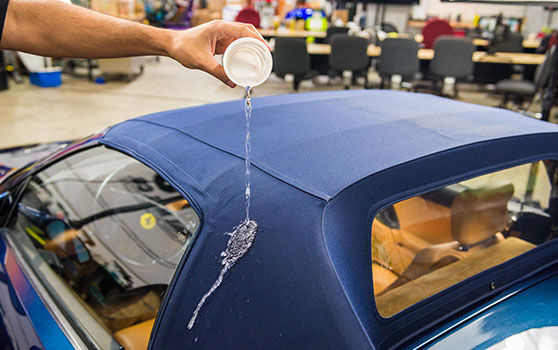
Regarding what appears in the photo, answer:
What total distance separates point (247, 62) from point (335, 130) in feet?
0.93

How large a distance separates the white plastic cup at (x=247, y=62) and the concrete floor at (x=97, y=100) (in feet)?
15.0

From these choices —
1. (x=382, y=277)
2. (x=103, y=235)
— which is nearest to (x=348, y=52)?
(x=103, y=235)

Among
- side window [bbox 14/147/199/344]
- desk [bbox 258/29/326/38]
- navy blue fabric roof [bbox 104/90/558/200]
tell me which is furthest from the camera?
desk [bbox 258/29/326/38]

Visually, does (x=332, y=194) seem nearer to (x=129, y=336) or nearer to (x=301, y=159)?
(x=301, y=159)

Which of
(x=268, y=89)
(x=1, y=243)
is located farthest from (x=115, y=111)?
(x=1, y=243)

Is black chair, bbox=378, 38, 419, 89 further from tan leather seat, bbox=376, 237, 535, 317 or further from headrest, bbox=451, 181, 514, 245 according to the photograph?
tan leather seat, bbox=376, 237, 535, 317

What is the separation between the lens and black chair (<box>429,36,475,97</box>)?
6258 mm

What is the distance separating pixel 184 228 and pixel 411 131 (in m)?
0.62

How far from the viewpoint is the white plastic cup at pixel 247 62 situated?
2.96ft

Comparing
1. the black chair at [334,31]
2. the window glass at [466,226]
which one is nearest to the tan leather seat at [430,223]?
the window glass at [466,226]

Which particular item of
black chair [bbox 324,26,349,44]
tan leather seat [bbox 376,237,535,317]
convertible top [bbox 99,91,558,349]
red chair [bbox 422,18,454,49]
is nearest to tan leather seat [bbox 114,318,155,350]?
convertible top [bbox 99,91,558,349]

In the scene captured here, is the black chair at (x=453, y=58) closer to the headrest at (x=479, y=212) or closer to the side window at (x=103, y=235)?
the headrest at (x=479, y=212)

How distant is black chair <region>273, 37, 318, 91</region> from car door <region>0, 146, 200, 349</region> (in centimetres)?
524

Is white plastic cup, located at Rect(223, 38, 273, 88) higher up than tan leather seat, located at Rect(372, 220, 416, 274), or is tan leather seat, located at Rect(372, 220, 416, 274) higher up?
white plastic cup, located at Rect(223, 38, 273, 88)
